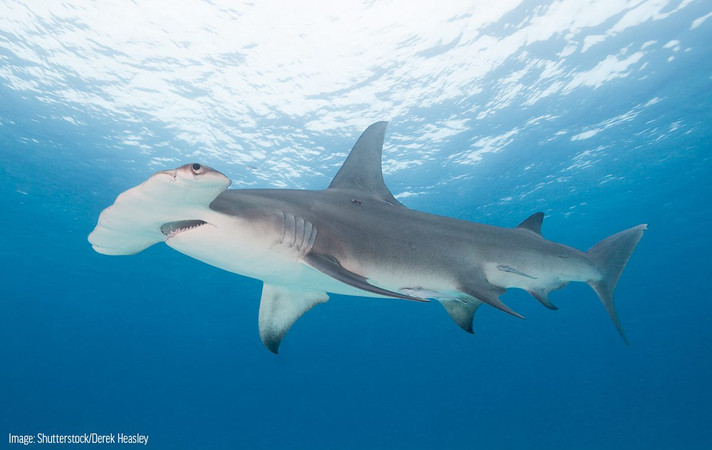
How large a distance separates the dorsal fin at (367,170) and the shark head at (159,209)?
228 centimetres

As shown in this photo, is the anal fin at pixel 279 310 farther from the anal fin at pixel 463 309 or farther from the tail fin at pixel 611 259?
the tail fin at pixel 611 259

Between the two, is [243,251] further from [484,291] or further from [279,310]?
[484,291]

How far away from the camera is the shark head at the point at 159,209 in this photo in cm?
191

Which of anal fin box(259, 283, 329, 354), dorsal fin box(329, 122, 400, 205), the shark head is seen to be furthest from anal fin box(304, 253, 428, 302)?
dorsal fin box(329, 122, 400, 205)

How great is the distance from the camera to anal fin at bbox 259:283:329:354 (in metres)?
4.25

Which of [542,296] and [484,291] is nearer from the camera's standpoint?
[484,291]

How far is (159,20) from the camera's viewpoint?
10391 mm

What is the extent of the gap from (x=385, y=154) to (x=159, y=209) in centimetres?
1517

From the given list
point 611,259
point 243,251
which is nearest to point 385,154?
point 611,259

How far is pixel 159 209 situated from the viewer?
222 cm

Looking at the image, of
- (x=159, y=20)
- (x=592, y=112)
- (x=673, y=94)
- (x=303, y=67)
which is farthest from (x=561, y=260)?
(x=673, y=94)

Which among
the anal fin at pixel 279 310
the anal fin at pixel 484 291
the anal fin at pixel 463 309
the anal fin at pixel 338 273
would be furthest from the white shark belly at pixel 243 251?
the anal fin at pixel 463 309

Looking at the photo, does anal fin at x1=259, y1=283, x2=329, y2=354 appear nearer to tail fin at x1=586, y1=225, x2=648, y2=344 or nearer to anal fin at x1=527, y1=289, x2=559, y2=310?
anal fin at x1=527, y1=289, x2=559, y2=310

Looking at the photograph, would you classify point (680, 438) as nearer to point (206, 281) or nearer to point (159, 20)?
point (206, 281)
